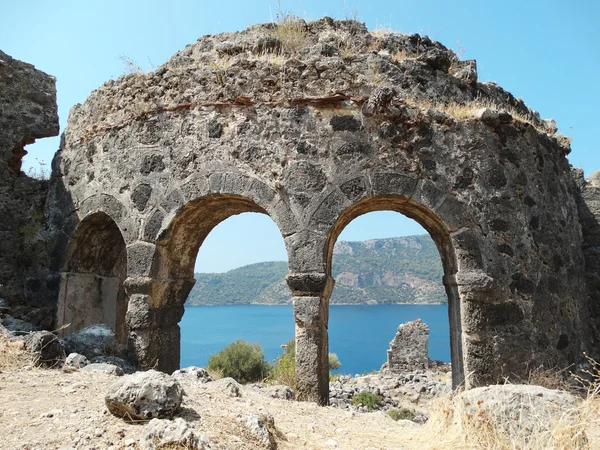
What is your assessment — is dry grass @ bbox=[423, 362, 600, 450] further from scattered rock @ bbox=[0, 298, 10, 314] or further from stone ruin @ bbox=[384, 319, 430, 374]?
stone ruin @ bbox=[384, 319, 430, 374]

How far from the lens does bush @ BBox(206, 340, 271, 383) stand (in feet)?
54.4

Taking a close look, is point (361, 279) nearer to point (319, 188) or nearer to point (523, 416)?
point (319, 188)

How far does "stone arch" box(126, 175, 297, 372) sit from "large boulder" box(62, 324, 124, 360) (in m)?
0.23

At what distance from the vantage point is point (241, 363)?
16766 millimetres

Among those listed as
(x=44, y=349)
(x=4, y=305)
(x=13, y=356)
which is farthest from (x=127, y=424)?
(x=4, y=305)

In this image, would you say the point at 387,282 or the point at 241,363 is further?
the point at 387,282

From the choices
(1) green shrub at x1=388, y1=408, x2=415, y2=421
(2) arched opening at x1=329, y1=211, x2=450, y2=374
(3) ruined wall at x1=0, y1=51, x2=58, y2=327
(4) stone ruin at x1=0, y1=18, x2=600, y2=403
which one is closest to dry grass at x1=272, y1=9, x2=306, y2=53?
(4) stone ruin at x1=0, y1=18, x2=600, y2=403

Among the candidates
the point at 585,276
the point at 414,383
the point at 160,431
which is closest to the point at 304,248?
the point at 160,431

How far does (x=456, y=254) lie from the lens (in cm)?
519

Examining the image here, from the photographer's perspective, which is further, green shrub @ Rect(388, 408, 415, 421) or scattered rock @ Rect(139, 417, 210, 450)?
green shrub @ Rect(388, 408, 415, 421)

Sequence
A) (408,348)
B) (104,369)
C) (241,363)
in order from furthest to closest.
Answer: (241,363) → (408,348) → (104,369)

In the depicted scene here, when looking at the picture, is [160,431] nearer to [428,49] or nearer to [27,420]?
[27,420]

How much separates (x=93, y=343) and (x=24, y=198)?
9.47 feet

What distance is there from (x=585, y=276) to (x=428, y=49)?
3580 mm
